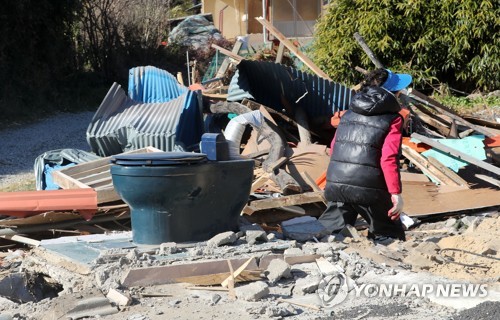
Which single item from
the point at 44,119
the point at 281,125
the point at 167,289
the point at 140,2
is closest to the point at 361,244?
the point at 167,289

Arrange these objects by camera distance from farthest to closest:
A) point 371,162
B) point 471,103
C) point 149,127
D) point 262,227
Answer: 1. point 471,103
2. point 149,127
3. point 262,227
4. point 371,162

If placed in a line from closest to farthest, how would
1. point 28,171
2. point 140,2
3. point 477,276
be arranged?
point 477,276 → point 28,171 → point 140,2

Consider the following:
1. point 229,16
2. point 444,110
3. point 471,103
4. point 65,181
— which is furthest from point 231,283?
point 229,16

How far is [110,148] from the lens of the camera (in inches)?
416

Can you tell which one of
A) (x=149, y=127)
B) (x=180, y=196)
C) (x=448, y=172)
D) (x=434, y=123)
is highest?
(x=180, y=196)

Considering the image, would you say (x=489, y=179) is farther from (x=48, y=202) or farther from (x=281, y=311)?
(x=281, y=311)

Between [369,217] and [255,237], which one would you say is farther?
[369,217]

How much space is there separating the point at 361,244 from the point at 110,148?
504 cm

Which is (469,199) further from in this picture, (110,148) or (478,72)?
(478,72)

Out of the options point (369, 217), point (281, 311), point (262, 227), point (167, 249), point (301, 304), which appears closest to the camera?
point (281, 311)

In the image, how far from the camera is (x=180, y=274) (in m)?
5.56

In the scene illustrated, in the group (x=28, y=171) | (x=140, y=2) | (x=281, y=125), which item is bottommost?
(x=28, y=171)

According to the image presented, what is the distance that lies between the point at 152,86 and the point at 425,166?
467 cm

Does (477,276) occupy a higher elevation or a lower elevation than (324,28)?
lower
